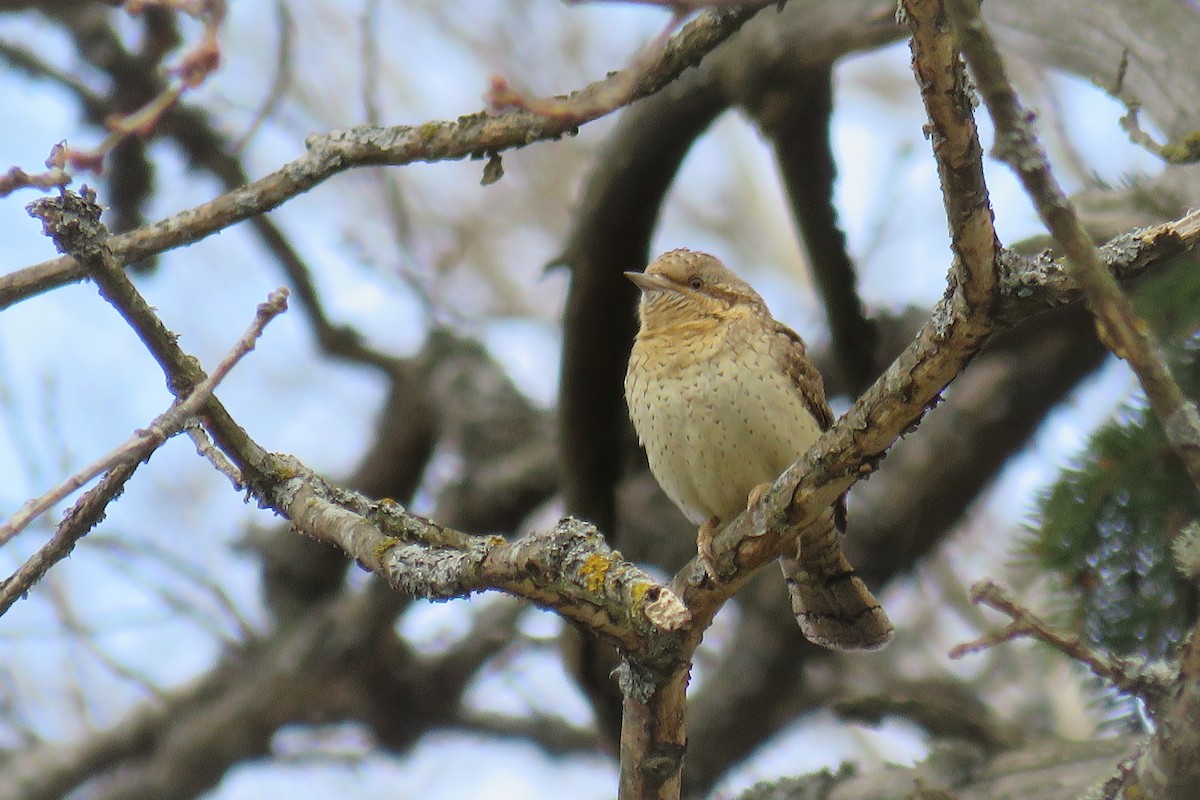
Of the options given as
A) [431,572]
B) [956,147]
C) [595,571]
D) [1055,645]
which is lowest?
[1055,645]

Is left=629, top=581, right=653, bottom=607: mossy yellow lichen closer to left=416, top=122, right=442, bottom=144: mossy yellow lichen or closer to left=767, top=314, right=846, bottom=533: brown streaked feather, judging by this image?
left=416, top=122, right=442, bottom=144: mossy yellow lichen

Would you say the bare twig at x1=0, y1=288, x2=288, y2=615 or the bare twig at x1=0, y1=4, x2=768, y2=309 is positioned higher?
the bare twig at x1=0, y1=4, x2=768, y2=309

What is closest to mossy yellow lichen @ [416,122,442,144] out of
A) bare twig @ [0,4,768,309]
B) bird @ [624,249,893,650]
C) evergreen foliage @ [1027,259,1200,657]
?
bare twig @ [0,4,768,309]

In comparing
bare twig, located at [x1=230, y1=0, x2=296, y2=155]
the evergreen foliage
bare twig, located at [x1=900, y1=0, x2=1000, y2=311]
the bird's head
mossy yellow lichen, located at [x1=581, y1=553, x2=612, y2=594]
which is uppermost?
bare twig, located at [x1=230, y1=0, x2=296, y2=155]

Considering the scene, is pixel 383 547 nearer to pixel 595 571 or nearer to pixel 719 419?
pixel 595 571

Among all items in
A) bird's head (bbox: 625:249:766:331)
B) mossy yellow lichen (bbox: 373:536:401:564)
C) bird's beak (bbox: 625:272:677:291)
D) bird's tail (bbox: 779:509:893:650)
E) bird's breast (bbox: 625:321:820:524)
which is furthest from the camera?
bird's beak (bbox: 625:272:677:291)

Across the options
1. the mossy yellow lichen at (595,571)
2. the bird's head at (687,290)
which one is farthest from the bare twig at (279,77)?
the mossy yellow lichen at (595,571)

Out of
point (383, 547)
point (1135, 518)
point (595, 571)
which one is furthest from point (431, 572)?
point (1135, 518)
